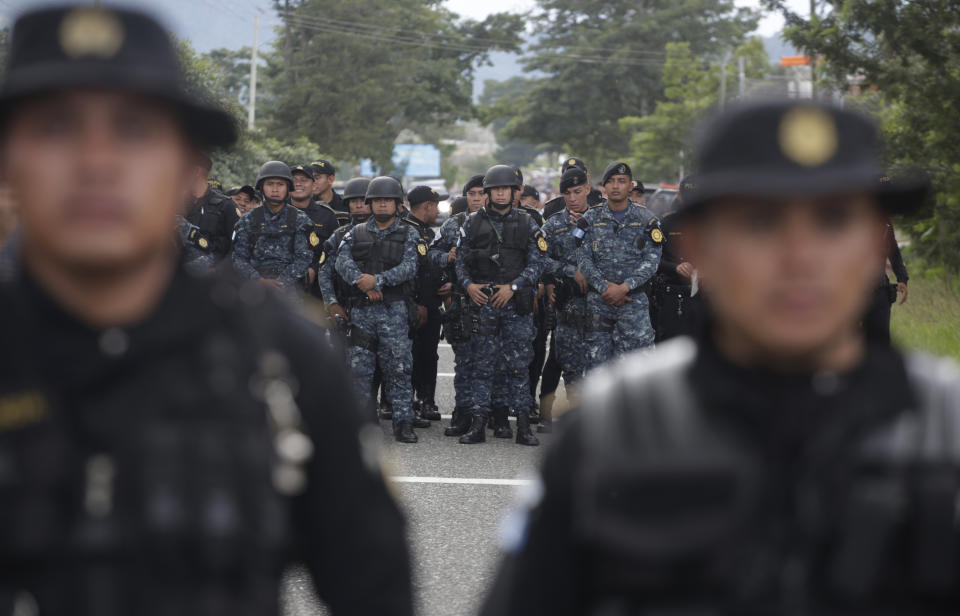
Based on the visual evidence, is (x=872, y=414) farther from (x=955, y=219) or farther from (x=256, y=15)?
(x=256, y=15)

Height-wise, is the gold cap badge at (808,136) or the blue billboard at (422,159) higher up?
the blue billboard at (422,159)

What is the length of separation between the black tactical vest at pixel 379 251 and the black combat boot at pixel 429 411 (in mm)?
1358

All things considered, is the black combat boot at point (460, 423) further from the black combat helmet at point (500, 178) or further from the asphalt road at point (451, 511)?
the black combat helmet at point (500, 178)

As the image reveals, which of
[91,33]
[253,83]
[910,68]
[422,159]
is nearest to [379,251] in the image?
[910,68]

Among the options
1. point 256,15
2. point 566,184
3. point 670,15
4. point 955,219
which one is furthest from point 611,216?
point 670,15

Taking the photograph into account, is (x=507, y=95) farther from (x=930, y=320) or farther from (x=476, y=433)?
(x=476, y=433)

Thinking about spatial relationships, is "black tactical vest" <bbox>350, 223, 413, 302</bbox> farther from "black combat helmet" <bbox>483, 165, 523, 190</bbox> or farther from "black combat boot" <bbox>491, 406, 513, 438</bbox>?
"black combat boot" <bbox>491, 406, 513, 438</bbox>

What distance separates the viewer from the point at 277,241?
35.0ft

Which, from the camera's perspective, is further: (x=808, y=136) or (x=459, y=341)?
(x=459, y=341)

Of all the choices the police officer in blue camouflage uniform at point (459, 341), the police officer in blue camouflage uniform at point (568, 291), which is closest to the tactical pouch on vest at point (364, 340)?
the police officer in blue camouflage uniform at point (459, 341)

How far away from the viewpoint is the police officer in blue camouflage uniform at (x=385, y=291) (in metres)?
9.57

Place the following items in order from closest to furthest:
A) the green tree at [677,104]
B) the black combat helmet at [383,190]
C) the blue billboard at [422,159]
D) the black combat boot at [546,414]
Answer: the black combat helmet at [383,190]
the black combat boot at [546,414]
the green tree at [677,104]
the blue billboard at [422,159]

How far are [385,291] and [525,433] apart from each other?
4.85 ft

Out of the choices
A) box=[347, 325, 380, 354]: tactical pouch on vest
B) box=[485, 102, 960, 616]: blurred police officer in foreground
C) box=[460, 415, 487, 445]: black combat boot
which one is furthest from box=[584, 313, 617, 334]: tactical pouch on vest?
box=[485, 102, 960, 616]: blurred police officer in foreground
